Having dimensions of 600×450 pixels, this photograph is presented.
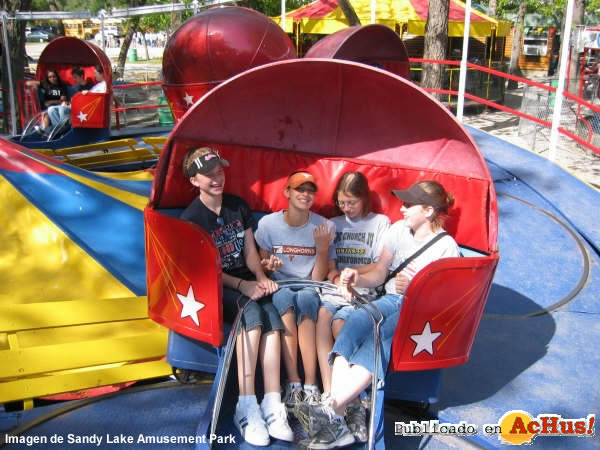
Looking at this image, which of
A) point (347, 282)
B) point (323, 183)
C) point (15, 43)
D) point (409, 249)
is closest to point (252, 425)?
point (347, 282)

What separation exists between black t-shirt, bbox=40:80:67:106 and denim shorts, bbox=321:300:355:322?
894 centimetres

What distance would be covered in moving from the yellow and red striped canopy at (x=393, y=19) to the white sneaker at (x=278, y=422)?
18.0 meters

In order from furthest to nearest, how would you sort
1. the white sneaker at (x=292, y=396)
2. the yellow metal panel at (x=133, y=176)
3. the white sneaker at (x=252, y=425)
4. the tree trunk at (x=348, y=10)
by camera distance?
the tree trunk at (x=348, y=10) < the yellow metal panel at (x=133, y=176) < the white sneaker at (x=292, y=396) < the white sneaker at (x=252, y=425)

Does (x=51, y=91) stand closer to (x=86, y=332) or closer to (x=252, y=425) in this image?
(x=86, y=332)

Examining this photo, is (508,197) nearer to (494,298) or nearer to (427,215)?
(494,298)

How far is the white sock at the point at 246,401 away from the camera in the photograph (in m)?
3.04

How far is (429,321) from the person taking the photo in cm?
300

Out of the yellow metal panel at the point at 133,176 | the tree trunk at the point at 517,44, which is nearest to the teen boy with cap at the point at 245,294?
the yellow metal panel at the point at 133,176

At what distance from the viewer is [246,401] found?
9.99 ft

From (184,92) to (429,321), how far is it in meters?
6.98

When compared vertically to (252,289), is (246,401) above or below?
below

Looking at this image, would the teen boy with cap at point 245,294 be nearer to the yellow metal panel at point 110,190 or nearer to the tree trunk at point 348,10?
the yellow metal panel at point 110,190

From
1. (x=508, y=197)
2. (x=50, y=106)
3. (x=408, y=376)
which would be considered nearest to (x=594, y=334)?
(x=408, y=376)

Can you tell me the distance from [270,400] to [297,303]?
0.54 m
